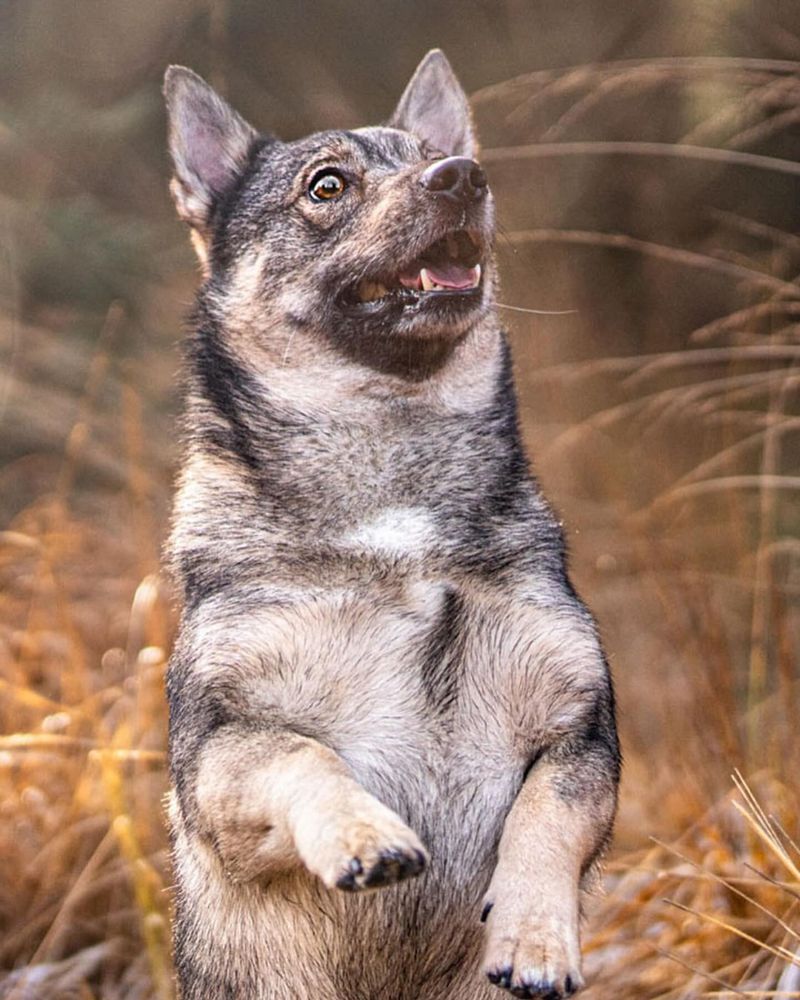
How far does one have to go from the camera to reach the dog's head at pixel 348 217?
3359 mm

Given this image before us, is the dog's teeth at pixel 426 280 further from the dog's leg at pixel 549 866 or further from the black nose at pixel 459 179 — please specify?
the dog's leg at pixel 549 866

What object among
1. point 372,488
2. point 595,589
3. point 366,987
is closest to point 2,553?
point 595,589

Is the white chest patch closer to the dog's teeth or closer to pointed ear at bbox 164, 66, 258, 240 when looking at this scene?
the dog's teeth

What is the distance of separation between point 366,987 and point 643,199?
22.7 ft

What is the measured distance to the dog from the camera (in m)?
2.75

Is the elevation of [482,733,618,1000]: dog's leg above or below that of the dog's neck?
below

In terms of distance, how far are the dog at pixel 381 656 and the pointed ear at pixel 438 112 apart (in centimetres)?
57

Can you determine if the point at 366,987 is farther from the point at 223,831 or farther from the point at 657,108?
the point at 657,108

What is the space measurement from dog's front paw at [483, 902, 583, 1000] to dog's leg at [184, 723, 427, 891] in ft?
0.87

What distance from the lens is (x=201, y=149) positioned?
4.08 metres

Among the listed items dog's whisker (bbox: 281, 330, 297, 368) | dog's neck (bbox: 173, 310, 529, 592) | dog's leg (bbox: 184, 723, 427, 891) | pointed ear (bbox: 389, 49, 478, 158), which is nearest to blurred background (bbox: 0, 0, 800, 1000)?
pointed ear (bbox: 389, 49, 478, 158)

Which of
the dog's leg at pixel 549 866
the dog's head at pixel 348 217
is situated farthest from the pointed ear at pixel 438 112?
the dog's leg at pixel 549 866

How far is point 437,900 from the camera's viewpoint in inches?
116

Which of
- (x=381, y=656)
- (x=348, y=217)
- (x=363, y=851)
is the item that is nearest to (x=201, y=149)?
(x=348, y=217)
